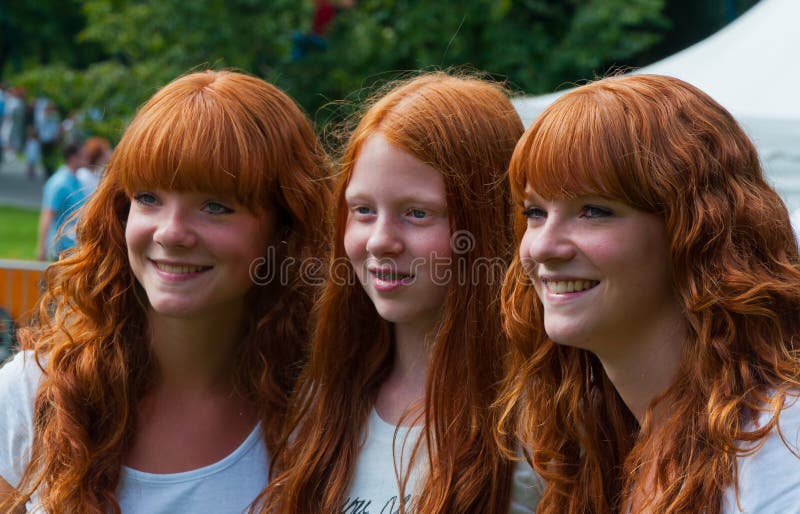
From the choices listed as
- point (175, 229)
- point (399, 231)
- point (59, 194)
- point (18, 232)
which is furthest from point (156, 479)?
point (18, 232)

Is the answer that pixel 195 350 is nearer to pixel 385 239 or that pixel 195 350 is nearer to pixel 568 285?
pixel 385 239

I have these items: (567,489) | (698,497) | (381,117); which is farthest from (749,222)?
(381,117)

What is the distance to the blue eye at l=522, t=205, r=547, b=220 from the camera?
7.00ft

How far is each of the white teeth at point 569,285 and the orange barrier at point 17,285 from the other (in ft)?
17.7

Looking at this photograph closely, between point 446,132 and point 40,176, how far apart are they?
24.0 metres

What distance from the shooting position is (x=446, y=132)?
2.49 m

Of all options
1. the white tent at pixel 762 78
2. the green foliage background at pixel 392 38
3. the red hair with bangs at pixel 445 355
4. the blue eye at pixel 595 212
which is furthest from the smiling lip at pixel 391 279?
the green foliage background at pixel 392 38

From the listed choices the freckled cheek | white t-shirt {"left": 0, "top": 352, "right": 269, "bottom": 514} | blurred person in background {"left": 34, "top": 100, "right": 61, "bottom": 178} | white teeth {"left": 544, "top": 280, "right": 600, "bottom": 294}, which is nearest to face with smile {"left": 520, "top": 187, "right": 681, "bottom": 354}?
white teeth {"left": 544, "top": 280, "right": 600, "bottom": 294}

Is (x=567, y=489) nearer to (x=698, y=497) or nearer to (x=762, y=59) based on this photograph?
(x=698, y=497)

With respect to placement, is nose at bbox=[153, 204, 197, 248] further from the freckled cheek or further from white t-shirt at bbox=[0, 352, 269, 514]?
white t-shirt at bbox=[0, 352, 269, 514]

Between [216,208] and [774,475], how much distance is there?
1520 mm

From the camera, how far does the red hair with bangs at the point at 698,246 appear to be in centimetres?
192

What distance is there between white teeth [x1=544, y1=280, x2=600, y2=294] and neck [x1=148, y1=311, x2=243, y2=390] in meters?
1.09

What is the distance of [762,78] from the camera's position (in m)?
5.45
